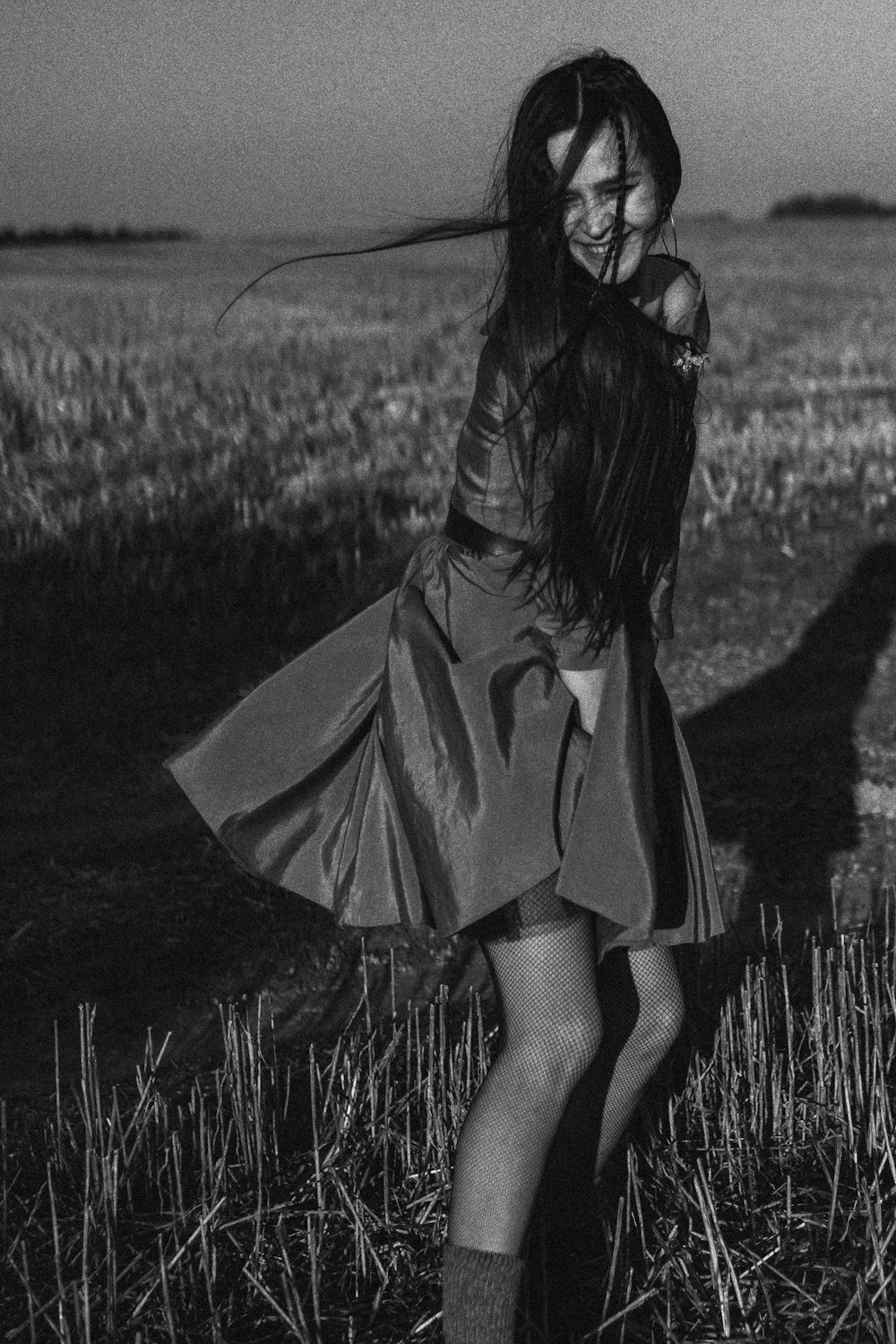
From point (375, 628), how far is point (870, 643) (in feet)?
15.7

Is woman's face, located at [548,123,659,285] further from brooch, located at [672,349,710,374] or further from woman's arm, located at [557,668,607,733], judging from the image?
woman's arm, located at [557,668,607,733]

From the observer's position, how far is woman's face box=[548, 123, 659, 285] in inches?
86.6

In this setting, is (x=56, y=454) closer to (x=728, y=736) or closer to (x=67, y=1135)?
(x=728, y=736)

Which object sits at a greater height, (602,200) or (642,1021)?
(602,200)

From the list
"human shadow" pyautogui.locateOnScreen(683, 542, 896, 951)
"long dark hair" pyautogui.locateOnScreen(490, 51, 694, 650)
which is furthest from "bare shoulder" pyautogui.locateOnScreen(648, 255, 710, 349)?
"human shadow" pyautogui.locateOnScreen(683, 542, 896, 951)

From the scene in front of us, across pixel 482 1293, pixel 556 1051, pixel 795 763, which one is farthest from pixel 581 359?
pixel 795 763

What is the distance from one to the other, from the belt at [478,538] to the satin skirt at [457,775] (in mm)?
17

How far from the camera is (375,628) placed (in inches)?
97.1

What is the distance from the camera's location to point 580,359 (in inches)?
86.2

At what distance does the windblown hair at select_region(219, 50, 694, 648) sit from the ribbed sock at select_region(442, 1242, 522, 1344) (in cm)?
83

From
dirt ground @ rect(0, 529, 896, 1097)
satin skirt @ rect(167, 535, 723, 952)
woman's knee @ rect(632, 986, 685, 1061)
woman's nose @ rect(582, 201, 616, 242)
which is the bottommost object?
dirt ground @ rect(0, 529, 896, 1097)

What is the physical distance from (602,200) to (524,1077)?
3.72 ft

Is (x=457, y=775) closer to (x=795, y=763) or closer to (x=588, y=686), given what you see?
(x=588, y=686)

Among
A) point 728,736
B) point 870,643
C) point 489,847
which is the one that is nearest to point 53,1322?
point 489,847
